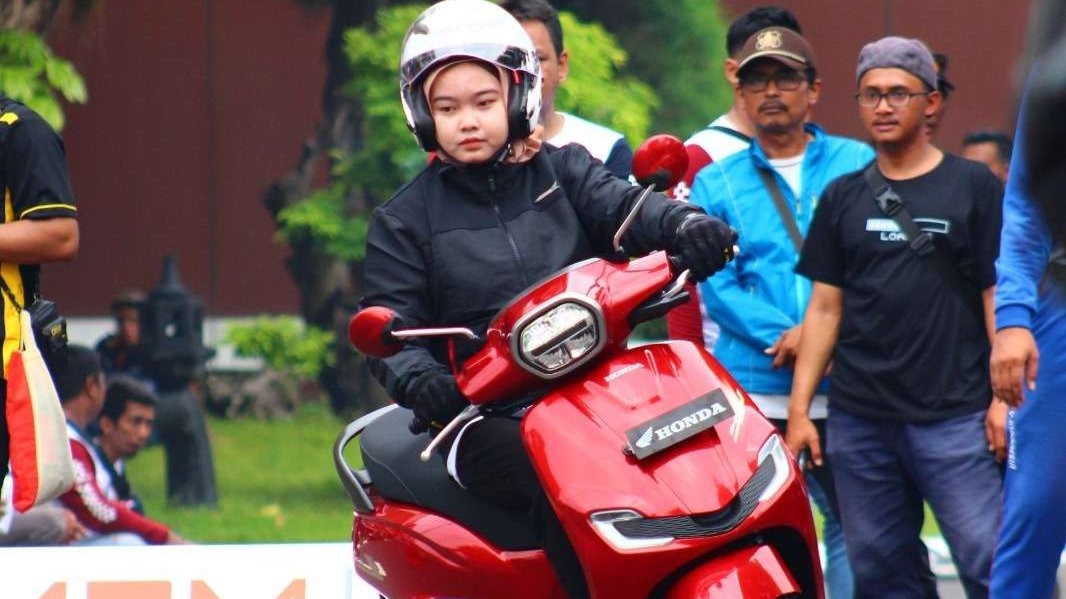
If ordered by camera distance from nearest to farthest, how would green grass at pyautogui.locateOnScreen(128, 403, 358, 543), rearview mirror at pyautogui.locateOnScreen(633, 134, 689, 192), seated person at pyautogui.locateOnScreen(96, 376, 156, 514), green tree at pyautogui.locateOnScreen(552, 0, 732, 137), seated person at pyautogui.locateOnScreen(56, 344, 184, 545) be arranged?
rearview mirror at pyautogui.locateOnScreen(633, 134, 689, 192)
seated person at pyautogui.locateOnScreen(56, 344, 184, 545)
seated person at pyautogui.locateOnScreen(96, 376, 156, 514)
green grass at pyautogui.locateOnScreen(128, 403, 358, 543)
green tree at pyautogui.locateOnScreen(552, 0, 732, 137)

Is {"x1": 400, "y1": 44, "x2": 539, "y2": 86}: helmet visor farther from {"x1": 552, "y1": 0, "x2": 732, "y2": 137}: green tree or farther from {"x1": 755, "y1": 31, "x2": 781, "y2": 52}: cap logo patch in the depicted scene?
{"x1": 552, "y1": 0, "x2": 732, "y2": 137}: green tree

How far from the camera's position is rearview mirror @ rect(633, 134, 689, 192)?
13.6 feet

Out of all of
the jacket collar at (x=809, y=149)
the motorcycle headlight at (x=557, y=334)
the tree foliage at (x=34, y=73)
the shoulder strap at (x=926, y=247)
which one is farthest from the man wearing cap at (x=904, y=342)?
the tree foliage at (x=34, y=73)

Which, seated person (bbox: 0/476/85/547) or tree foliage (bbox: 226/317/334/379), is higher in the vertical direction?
tree foliage (bbox: 226/317/334/379)

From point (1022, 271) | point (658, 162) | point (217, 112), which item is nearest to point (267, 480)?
point (217, 112)

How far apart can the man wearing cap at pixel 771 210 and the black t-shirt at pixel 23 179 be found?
6.63ft

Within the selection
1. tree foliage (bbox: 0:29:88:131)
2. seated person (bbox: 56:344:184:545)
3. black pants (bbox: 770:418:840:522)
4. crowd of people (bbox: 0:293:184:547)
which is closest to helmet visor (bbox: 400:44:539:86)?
black pants (bbox: 770:418:840:522)

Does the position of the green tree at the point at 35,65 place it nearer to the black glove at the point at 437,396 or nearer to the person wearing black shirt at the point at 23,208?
the person wearing black shirt at the point at 23,208

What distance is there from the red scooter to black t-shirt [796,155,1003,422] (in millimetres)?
1532

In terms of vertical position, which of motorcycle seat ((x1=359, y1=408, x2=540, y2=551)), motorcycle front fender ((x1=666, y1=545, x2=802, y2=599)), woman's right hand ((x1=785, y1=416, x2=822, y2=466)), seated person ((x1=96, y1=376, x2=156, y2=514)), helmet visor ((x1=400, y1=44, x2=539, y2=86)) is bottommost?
seated person ((x1=96, y1=376, x2=156, y2=514))

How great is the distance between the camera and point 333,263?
10.5 m

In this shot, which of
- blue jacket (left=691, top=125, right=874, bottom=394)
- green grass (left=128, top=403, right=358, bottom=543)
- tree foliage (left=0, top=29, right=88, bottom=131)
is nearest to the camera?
blue jacket (left=691, top=125, right=874, bottom=394)

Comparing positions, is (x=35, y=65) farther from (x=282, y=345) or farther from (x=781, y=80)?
Result: (x=781, y=80)

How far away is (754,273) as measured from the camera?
5.93m
